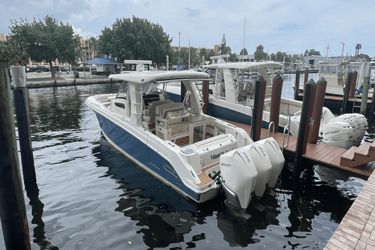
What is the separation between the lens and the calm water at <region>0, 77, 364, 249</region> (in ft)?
16.2

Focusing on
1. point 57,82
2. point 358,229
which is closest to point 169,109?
point 358,229

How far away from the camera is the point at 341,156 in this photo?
253 inches

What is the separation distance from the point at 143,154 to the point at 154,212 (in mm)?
1731

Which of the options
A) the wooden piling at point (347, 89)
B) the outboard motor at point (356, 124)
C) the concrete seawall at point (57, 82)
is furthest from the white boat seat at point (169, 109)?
the concrete seawall at point (57, 82)

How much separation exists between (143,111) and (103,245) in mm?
3503

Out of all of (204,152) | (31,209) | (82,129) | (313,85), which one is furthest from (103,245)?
(82,129)

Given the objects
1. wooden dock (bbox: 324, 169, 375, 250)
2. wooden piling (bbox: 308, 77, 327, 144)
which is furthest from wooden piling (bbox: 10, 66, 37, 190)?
wooden piling (bbox: 308, 77, 327, 144)

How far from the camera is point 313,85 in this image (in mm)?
6859

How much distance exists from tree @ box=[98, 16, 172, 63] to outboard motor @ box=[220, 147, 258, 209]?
121ft

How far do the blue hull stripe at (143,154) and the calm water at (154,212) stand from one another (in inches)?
14.8

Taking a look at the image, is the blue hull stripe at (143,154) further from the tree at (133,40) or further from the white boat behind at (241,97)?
the tree at (133,40)

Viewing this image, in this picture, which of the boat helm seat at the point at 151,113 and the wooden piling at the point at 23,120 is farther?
the boat helm seat at the point at 151,113

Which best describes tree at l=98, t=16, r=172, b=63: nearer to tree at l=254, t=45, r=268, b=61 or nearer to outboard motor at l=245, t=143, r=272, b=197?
outboard motor at l=245, t=143, r=272, b=197

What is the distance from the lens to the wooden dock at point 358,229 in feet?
11.9
